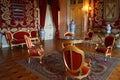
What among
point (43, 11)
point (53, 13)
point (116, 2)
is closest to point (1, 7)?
point (43, 11)

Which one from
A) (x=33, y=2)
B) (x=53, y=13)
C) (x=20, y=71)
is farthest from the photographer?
(x=53, y=13)

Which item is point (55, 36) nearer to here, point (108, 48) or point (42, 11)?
point (42, 11)

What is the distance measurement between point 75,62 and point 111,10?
5290mm

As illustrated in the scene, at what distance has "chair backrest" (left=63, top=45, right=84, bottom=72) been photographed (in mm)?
2346

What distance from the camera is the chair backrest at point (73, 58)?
7.70ft

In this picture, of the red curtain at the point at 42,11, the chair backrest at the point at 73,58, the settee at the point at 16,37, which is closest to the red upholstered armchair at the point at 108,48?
the chair backrest at the point at 73,58

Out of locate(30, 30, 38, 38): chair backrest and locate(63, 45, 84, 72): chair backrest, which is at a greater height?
locate(30, 30, 38, 38): chair backrest

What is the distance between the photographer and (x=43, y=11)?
8.01 metres

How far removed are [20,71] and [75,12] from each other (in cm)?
636

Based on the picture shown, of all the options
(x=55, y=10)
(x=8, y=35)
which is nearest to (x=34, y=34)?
(x=8, y=35)

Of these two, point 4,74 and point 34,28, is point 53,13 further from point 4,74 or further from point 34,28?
point 4,74

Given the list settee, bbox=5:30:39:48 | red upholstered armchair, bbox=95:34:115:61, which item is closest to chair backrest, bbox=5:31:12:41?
settee, bbox=5:30:39:48

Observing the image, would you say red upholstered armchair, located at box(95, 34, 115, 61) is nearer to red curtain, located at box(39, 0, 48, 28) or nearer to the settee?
the settee

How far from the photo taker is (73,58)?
243 centimetres
